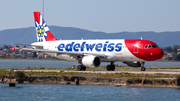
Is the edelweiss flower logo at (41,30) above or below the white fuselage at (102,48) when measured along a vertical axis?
above

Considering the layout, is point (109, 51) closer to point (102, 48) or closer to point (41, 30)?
point (102, 48)

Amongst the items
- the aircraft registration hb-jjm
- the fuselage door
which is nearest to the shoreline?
the aircraft registration hb-jjm

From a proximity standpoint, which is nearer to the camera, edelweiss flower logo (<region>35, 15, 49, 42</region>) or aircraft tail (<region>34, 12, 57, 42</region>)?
aircraft tail (<region>34, 12, 57, 42</region>)

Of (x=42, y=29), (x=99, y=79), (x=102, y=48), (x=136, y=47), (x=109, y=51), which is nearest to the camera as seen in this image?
(x=99, y=79)

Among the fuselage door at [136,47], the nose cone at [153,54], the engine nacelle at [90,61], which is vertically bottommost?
the engine nacelle at [90,61]

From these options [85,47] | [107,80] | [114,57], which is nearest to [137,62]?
[114,57]

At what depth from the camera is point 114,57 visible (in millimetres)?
48156

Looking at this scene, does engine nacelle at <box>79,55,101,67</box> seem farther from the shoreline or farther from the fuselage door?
the shoreline

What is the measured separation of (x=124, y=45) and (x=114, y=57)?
2337 millimetres

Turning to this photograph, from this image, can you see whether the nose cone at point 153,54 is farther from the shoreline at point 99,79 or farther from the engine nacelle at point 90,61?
the shoreline at point 99,79

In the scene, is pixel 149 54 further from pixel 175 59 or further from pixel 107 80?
pixel 175 59

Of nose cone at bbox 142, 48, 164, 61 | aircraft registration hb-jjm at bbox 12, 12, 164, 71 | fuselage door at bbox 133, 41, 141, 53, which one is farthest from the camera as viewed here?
fuselage door at bbox 133, 41, 141, 53

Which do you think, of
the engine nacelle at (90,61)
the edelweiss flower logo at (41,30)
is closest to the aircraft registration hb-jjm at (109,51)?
the engine nacelle at (90,61)

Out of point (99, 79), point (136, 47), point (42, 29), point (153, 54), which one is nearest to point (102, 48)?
point (136, 47)
